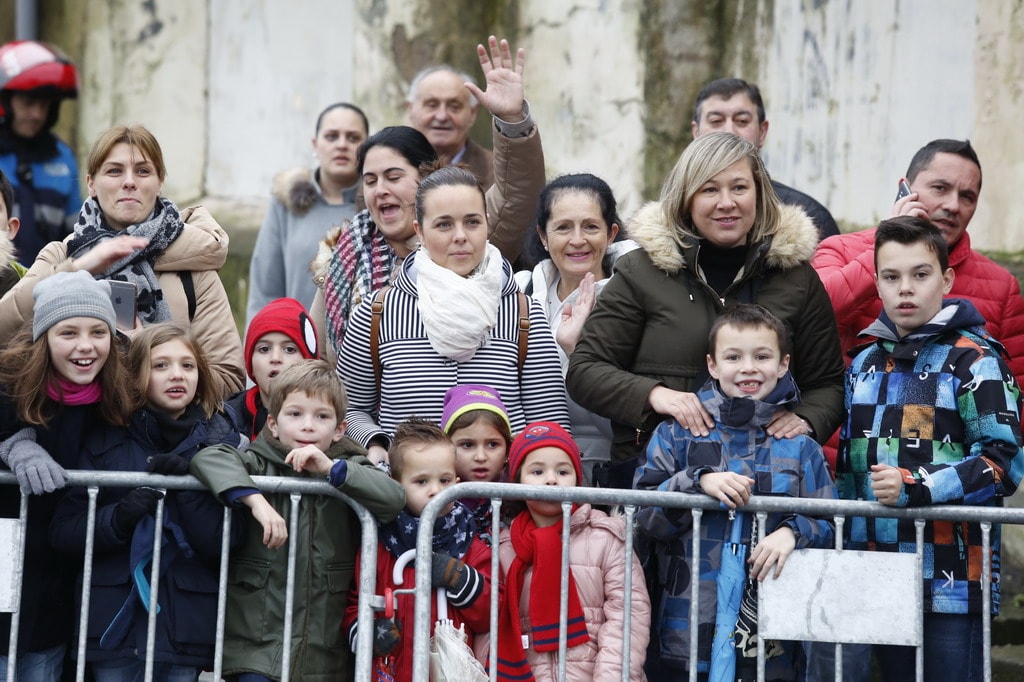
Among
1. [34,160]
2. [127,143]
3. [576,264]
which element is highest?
[34,160]

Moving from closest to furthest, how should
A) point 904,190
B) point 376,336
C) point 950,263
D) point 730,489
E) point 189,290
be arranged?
point 730,489, point 376,336, point 189,290, point 950,263, point 904,190

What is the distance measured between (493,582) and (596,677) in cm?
40

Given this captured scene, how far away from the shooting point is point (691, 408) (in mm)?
4730

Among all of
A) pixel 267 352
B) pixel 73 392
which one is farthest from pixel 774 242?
pixel 73 392

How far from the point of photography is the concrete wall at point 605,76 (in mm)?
7340

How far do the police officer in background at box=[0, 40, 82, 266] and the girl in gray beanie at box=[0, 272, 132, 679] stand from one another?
98.6 inches

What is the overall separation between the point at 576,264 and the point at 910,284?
3.87 ft

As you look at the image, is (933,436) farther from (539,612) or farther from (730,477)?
(539,612)

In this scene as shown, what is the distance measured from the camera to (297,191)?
23.9ft

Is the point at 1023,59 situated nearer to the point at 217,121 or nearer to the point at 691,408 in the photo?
the point at 691,408

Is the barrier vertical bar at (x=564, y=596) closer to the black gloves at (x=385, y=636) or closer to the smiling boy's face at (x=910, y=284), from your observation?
the black gloves at (x=385, y=636)

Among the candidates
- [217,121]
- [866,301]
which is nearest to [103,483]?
[866,301]

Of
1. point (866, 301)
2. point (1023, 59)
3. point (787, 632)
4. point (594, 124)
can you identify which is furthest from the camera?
point (594, 124)

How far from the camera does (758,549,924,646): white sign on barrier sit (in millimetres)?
4555
